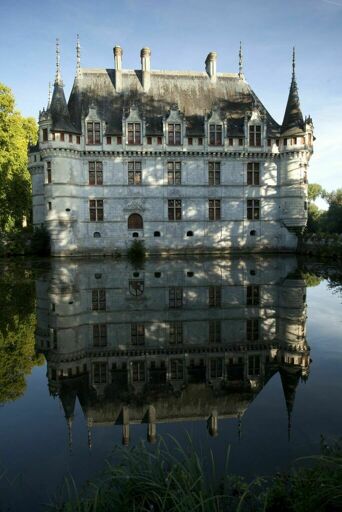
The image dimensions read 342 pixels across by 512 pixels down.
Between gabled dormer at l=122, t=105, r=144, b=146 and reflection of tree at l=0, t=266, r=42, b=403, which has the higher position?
gabled dormer at l=122, t=105, r=144, b=146

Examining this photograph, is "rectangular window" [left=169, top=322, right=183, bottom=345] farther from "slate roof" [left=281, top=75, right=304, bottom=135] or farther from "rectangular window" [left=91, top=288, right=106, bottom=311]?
"slate roof" [left=281, top=75, right=304, bottom=135]

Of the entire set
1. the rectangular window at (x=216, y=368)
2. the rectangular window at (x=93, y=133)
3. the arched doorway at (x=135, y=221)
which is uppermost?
the rectangular window at (x=93, y=133)

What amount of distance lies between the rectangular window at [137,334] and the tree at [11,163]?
82.5ft

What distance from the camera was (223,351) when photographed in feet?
24.3

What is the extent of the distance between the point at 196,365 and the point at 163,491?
3783mm

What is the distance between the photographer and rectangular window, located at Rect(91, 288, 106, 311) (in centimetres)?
1109

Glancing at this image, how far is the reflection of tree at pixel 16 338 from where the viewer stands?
600cm

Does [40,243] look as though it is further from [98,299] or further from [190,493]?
[190,493]

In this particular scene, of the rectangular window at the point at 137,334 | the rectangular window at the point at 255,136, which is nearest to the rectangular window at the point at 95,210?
the rectangular window at the point at 255,136

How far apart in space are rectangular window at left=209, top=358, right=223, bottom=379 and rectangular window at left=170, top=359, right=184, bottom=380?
487 millimetres

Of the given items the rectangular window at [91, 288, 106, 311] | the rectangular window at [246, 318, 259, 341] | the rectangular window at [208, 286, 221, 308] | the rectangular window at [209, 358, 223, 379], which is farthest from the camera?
the rectangular window at [208, 286, 221, 308]

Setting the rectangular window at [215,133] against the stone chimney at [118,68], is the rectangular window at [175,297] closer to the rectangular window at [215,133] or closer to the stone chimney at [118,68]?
the rectangular window at [215,133]

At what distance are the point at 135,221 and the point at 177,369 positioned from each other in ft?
77.0

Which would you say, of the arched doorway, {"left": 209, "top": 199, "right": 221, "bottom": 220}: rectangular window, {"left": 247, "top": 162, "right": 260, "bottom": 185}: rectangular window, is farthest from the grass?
{"left": 247, "top": 162, "right": 260, "bottom": 185}: rectangular window
